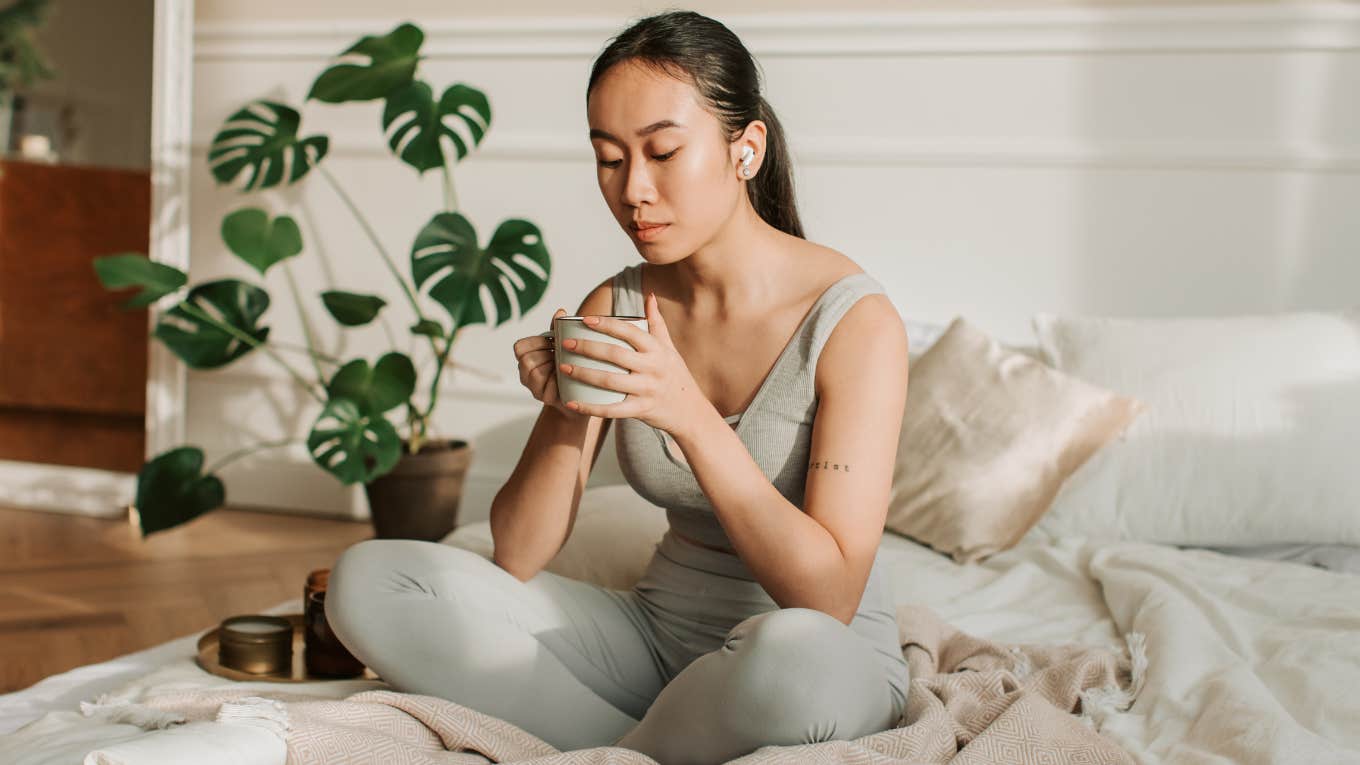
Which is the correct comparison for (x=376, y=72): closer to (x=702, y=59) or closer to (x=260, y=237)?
(x=260, y=237)

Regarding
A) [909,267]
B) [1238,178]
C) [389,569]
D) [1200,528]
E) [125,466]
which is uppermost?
[1238,178]

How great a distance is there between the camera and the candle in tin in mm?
1490

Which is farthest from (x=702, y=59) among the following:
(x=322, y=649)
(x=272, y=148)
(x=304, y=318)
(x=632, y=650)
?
(x=304, y=318)

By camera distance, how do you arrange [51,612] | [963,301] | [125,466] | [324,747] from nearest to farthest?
[324,747]
[51,612]
[963,301]
[125,466]

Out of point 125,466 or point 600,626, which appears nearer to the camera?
point 600,626

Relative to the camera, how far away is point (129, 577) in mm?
2596

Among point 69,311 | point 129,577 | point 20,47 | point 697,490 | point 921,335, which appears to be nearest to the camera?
point 697,490

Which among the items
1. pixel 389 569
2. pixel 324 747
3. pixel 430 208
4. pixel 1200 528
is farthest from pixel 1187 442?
pixel 430 208

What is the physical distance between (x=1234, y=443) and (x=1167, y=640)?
0.71 metres

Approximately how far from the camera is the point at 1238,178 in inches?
102

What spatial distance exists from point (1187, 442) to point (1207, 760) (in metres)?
1.02

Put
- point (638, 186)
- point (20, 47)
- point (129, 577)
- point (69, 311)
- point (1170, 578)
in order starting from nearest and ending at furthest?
point (638, 186) < point (1170, 578) < point (129, 577) < point (69, 311) < point (20, 47)

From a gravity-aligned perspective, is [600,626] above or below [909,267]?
below

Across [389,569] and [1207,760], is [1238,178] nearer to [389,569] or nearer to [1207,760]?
[1207,760]
